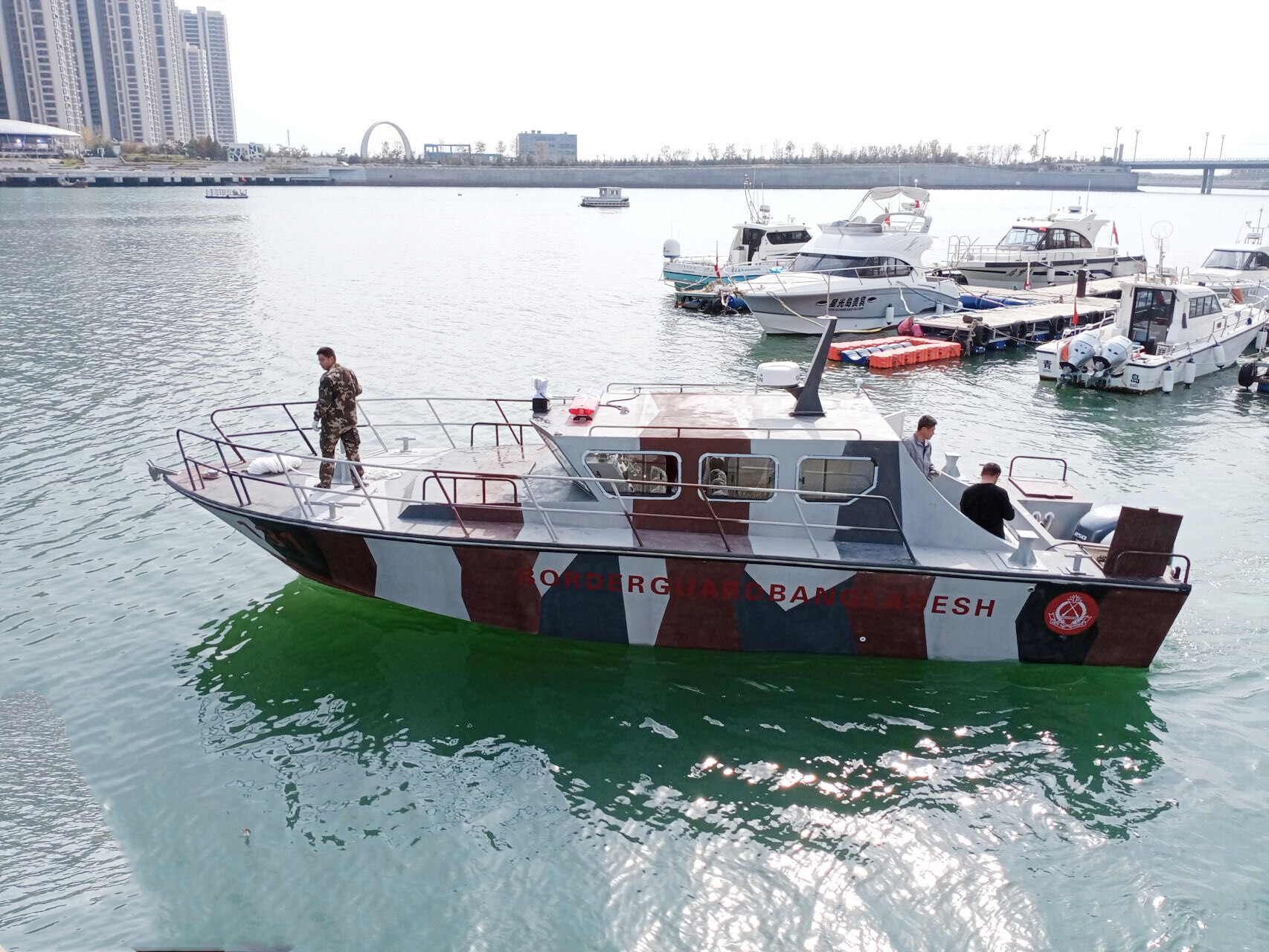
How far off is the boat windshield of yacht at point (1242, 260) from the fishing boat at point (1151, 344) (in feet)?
34.1

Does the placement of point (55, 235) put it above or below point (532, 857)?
above

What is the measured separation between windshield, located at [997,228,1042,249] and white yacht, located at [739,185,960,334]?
962 centimetres

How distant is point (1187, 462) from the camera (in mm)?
Result: 20812

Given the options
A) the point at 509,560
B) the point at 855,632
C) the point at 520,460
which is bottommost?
the point at 855,632

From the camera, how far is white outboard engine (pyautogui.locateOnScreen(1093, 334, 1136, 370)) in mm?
27031

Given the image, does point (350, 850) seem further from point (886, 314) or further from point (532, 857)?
point (886, 314)

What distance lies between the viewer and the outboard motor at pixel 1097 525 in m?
12.2

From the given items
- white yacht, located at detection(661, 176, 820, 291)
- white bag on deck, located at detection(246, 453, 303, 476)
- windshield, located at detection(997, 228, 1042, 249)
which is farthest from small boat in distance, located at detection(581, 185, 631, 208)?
white bag on deck, located at detection(246, 453, 303, 476)

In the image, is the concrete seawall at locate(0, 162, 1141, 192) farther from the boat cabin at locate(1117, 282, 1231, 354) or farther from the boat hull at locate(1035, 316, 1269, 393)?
the boat cabin at locate(1117, 282, 1231, 354)

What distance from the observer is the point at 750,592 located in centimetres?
1103

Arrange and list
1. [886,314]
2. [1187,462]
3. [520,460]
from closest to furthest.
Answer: [520,460] → [1187,462] → [886,314]

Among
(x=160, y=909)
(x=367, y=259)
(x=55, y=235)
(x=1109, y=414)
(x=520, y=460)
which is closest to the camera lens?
(x=160, y=909)

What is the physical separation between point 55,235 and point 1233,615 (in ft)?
246

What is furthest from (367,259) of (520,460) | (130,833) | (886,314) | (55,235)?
(130,833)
